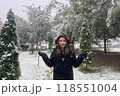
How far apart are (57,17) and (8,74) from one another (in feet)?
51.5

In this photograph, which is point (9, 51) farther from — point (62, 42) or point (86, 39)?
point (86, 39)

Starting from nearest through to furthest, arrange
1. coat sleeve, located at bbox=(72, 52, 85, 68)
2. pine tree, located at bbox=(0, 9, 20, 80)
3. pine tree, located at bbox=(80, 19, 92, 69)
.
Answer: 1. coat sleeve, located at bbox=(72, 52, 85, 68)
2. pine tree, located at bbox=(0, 9, 20, 80)
3. pine tree, located at bbox=(80, 19, 92, 69)

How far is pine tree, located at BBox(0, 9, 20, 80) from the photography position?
18.4ft

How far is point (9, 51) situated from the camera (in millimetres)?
5832

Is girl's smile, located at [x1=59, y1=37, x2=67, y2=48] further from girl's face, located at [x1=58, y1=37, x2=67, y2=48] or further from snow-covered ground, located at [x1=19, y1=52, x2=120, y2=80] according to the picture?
snow-covered ground, located at [x1=19, y1=52, x2=120, y2=80]

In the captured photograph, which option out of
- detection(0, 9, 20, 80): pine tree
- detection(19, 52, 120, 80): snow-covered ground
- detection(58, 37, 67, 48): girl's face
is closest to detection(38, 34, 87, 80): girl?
detection(58, 37, 67, 48): girl's face

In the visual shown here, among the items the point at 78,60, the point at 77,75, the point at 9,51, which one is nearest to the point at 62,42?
the point at 78,60

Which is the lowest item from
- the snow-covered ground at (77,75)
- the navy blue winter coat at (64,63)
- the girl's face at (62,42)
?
the snow-covered ground at (77,75)

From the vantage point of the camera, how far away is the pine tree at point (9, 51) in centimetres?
561

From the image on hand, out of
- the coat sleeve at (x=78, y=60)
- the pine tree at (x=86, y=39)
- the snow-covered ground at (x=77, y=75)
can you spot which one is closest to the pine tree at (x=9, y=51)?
the snow-covered ground at (x=77, y=75)

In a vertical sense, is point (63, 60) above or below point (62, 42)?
below

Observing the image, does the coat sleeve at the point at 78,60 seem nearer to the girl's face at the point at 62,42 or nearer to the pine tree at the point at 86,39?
the girl's face at the point at 62,42

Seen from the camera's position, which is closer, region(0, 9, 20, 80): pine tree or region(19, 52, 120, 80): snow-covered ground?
region(0, 9, 20, 80): pine tree

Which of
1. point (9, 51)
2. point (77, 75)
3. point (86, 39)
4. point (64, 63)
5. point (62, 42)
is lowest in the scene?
point (77, 75)
